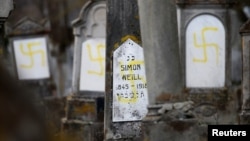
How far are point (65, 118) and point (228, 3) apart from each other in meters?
3.27

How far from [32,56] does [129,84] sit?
7.59m

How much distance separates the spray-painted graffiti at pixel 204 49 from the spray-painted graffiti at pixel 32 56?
469cm

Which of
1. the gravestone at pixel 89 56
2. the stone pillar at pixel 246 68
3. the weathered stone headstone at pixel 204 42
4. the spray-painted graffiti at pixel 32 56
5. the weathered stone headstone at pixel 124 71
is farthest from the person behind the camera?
the spray-painted graffiti at pixel 32 56

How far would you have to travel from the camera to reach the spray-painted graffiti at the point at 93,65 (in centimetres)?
1180

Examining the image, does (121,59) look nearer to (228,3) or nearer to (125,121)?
(125,121)

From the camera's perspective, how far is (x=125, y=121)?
8055 millimetres

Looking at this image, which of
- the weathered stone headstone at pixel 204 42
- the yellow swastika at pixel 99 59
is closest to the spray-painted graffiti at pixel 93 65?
the yellow swastika at pixel 99 59

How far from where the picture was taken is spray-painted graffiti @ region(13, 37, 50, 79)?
15227 mm

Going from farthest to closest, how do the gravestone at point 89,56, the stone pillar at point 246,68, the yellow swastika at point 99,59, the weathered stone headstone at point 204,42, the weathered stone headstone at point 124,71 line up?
the yellow swastika at point 99,59 < the gravestone at point 89,56 < the weathered stone headstone at point 204,42 < the stone pillar at point 246,68 < the weathered stone headstone at point 124,71

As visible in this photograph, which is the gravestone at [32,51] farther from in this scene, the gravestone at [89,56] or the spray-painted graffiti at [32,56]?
the gravestone at [89,56]

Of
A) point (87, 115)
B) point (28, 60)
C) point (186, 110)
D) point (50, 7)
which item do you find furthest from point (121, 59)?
point (50, 7)

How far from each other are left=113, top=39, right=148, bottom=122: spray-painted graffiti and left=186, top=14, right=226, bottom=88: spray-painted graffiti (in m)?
3.50

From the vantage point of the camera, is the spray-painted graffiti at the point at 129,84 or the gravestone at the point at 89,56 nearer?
the spray-painted graffiti at the point at 129,84

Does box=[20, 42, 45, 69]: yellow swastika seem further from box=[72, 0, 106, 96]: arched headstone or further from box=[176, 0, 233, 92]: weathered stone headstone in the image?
box=[176, 0, 233, 92]: weathered stone headstone
